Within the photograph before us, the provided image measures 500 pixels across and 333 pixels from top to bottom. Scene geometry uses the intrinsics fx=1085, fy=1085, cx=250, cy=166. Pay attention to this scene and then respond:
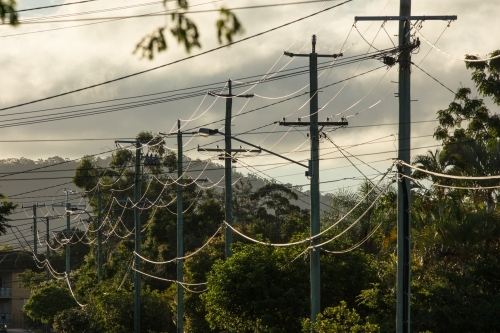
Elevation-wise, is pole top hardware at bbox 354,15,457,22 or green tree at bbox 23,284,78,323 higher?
pole top hardware at bbox 354,15,457,22

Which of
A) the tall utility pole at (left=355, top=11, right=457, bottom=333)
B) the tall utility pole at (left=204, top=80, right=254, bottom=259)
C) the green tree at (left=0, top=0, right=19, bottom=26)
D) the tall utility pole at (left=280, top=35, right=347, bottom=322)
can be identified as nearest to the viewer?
the green tree at (left=0, top=0, right=19, bottom=26)

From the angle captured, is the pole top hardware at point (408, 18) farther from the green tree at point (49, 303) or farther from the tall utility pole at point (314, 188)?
the green tree at point (49, 303)

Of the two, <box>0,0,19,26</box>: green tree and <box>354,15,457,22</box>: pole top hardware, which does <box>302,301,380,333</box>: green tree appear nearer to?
<box>354,15,457,22</box>: pole top hardware

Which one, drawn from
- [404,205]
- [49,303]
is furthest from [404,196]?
[49,303]

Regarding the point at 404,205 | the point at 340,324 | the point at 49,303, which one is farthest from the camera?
the point at 49,303

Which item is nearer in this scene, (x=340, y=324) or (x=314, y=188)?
(x=340, y=324)

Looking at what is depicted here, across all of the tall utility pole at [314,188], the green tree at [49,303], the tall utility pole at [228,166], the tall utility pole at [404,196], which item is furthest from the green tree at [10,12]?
the green tree at [49,303]

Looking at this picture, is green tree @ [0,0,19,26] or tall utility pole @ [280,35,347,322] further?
tall utility pole @ [280,35,347,322]

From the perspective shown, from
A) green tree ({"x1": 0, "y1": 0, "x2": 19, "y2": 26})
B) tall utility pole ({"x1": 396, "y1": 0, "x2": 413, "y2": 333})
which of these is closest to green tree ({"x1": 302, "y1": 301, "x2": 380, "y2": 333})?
tall utility pole ({"x1": 396, "y1": 0, "x2": 413, "y2": 333})

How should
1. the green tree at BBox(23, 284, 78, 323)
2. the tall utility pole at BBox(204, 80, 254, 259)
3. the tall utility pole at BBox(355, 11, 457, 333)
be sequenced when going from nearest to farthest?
the tall utility pole at BBox(355, 11, 457, 333), the tall utility pole at BBox(204, 80, 254, 259), the green tree at BBox(23, 284, 78, 323)

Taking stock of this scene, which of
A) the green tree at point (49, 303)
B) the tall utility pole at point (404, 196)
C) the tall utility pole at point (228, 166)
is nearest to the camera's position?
the tall utility pole at point (404, 196)

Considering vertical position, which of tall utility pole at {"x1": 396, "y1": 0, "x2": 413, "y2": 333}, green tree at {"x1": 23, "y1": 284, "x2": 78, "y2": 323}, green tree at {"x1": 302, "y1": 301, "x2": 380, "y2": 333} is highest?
tall utility pole at {"x1": 396, "y1": 0, "x2": 413, "y2": 333}

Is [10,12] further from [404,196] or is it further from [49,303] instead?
[49,303]

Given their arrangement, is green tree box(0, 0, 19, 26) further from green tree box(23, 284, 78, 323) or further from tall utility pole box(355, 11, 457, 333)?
green tree box(23, 284, 78, 323)
